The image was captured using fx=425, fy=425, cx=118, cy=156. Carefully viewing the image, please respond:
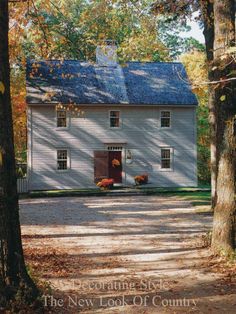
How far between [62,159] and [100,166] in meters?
2.70

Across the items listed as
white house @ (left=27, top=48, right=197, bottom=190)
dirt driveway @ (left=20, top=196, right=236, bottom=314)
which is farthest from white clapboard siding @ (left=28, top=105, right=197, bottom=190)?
dirt driveway @ (left=20, top=196, right=236, bottom=314)

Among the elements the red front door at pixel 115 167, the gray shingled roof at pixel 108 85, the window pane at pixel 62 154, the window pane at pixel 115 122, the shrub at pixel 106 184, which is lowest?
the shrub at pixel 106 184

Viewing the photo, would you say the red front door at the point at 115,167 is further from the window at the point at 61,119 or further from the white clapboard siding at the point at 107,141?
the window at the point at 61,119

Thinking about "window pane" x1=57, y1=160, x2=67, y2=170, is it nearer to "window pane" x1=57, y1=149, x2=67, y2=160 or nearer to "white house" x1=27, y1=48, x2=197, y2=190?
"white house" x1=27, y1=48, x2=197, y2=190

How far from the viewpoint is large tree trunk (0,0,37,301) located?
5.76 m

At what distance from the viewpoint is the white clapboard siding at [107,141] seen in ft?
95.9

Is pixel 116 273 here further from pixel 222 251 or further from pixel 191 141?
pixel 191 141

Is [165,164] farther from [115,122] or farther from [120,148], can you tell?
[115,122]

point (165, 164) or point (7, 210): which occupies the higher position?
point (7, 210)

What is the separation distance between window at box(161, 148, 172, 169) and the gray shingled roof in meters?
3.47

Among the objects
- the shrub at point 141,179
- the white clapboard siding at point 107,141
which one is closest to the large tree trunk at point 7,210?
the white clapboard siding at point 107,141

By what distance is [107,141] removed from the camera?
30234 mm

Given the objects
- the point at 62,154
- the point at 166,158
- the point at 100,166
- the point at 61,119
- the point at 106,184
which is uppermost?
the point at 61,119

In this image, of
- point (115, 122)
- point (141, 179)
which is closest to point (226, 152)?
point (141, 179)
